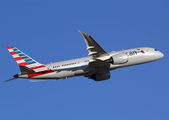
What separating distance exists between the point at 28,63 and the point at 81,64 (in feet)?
29.3

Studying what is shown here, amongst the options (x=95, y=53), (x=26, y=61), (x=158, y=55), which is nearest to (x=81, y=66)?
(x=95, y=53)

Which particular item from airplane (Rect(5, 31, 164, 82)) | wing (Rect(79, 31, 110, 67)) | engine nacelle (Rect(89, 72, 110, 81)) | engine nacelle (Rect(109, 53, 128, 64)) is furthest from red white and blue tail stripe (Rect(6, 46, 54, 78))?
engine nacelle (Rect(109, 53, 128, 64))

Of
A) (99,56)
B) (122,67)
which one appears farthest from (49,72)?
(122,67)

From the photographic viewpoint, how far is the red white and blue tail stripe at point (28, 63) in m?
41.3

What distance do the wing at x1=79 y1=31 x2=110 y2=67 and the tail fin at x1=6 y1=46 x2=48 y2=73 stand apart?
8299 millimetres

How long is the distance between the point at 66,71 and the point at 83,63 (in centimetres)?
323

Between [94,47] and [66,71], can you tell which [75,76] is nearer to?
[66,71]

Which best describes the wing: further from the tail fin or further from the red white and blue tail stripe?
the tail fin

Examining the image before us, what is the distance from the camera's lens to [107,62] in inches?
1631

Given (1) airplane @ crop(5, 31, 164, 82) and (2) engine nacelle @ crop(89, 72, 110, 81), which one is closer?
(1) airplane @ crop(5, 31, 164, 82)

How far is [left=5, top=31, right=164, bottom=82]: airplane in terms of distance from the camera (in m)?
40.4

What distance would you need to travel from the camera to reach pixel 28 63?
4188cm

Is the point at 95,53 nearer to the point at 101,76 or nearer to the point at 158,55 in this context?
the point at 101,76

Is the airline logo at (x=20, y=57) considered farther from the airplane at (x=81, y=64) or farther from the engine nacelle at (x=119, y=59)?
the engine nacelle at (x=119, y=59)
